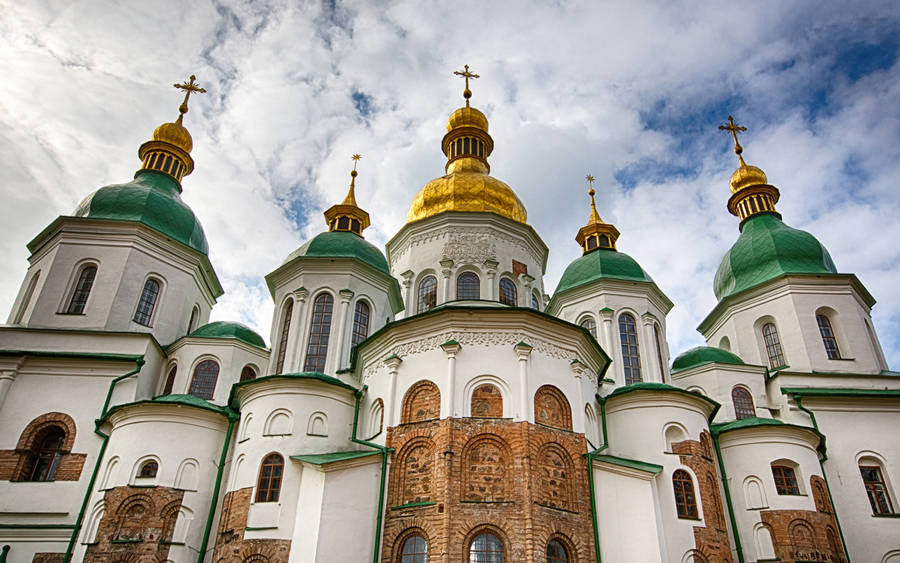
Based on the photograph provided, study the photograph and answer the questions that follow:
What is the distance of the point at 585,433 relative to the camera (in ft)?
49.7

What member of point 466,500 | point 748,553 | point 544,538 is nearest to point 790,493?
point 748,553

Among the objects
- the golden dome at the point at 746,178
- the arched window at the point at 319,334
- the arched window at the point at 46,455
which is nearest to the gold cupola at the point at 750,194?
the golden dome at the point at 746,178

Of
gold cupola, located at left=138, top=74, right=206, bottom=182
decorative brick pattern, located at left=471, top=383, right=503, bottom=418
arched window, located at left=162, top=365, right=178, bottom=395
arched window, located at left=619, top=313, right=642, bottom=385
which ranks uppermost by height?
gold cupola, located at left=138, top=74, right=206, bottom=182

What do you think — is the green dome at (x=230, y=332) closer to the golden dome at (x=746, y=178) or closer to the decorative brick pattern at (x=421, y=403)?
the decorative brick pattern at (x=421, y=403)

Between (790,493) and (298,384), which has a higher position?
(298,384)

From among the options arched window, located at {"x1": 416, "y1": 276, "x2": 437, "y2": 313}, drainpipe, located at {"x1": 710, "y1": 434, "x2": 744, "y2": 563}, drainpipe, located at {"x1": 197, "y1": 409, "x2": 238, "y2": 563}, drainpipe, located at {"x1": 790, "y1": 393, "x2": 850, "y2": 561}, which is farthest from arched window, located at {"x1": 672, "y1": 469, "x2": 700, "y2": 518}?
drainpipe, located at {"x1": 197, "y1": 409, "x2": 238, "y2": 563}

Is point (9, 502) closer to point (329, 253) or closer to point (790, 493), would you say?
point (329, 253)

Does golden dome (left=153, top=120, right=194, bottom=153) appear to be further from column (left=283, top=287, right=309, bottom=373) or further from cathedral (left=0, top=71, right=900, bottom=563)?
column (left=283, top=287, right=309, bottom=373)

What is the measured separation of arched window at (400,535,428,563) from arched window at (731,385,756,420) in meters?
12.9

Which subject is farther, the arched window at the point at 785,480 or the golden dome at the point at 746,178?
the golden dome at the point at 746,178

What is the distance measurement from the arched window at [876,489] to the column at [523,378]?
40.0 feet

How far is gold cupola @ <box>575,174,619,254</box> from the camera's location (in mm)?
25500

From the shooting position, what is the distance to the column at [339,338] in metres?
19.4

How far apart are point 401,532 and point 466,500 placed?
1.60m
